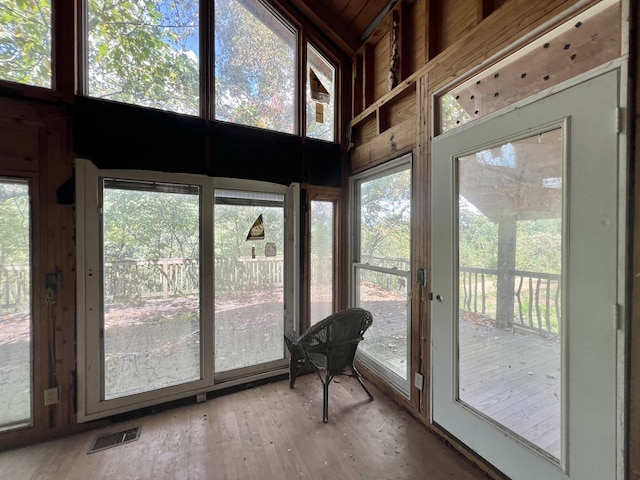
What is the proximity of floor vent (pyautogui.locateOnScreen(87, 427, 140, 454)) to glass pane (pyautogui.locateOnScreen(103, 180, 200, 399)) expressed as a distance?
0.86 feet

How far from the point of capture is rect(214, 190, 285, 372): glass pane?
8.18ft

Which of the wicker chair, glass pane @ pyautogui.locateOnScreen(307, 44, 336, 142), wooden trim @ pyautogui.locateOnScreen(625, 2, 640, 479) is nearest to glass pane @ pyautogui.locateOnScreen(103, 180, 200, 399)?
the wicker chair

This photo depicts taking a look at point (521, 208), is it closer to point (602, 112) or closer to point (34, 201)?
point (602, 112)

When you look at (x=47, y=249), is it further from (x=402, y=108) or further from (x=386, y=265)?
(x=402, y=108)

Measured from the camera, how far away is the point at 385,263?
256cm

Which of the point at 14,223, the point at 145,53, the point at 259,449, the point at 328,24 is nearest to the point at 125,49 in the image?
the point at 145,53

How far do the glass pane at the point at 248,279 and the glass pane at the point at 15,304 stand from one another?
122cm

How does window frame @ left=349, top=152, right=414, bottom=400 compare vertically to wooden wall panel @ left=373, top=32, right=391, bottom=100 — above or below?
below

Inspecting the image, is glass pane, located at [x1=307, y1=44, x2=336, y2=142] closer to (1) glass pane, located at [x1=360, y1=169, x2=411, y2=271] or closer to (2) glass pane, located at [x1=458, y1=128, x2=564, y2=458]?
(1) glass pane, located at [x1=360, y1=169, x2=411, y2=271]

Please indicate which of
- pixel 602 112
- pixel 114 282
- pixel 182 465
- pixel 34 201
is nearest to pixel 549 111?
pixel 602 112

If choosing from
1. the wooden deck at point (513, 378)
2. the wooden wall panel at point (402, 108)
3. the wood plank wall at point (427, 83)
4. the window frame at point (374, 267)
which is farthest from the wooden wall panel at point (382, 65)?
the wooden deck at point (513, 378)

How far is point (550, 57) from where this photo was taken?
135cm

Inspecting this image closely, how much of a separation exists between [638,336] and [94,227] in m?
3.09

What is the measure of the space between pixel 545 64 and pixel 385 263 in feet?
5.57
